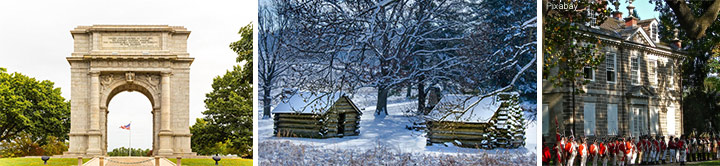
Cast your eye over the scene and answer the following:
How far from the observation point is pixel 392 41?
10781 millimetres

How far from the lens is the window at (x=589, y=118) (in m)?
20.8

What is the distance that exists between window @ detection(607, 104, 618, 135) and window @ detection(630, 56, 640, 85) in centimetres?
112

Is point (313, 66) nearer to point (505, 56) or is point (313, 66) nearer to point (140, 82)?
point (505, 56)

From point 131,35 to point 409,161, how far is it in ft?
59.0

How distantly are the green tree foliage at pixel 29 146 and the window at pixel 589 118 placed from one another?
20.4 meters

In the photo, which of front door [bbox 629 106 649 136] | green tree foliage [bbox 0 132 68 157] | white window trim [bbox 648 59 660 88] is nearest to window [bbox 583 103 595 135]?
front door [bbox 629 106 649 136]

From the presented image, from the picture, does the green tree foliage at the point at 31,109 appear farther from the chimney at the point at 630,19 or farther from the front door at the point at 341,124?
the chimney at the point at 630,19

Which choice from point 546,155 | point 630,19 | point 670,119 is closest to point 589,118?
point 670,119

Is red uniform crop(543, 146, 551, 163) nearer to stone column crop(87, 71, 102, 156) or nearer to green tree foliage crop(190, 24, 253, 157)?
green tree foliage crop(190, 24, 253, 157)

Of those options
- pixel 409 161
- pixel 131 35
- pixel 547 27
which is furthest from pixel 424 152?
pixel 131 35

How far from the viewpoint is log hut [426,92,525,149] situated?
10.6 m

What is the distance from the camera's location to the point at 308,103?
11.0 meters

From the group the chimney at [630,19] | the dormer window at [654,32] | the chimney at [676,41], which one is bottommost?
the chimney at [676,41]

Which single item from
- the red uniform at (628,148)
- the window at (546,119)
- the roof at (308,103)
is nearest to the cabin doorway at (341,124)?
the roof at (308,103)
